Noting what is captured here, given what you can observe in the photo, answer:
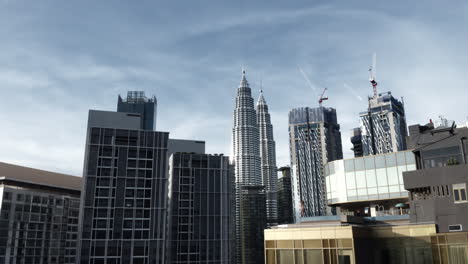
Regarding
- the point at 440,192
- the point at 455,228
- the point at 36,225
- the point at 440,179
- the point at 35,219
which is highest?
the point at 440,179

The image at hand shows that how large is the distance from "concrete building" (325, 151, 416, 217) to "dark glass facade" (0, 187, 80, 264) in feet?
387

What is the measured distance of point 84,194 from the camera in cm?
12312

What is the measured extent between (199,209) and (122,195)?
1577 inches

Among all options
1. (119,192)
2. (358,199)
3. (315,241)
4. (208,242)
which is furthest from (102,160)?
(315,241)

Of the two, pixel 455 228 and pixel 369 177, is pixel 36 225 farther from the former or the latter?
pixel 455 228

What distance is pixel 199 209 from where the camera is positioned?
520ft

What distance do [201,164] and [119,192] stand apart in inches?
1772

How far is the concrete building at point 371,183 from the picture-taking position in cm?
6781

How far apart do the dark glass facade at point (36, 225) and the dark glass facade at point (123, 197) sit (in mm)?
36918

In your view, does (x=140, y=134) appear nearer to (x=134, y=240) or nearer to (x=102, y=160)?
(x=102, y=160)

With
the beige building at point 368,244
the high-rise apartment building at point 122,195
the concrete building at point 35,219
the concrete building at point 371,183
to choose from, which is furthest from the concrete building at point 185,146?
the beige building at point 368,244

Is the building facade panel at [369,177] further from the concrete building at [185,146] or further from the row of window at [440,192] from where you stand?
the concrete building at [185,146]

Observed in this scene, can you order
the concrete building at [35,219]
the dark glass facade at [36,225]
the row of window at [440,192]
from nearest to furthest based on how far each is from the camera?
the row of window at [440,192], the dark glass facade at [36,225], the concrete building at [35,219]

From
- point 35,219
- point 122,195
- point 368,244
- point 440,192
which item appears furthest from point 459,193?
point 35,219
